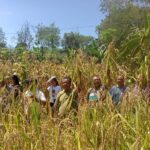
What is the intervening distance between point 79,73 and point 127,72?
74 cm

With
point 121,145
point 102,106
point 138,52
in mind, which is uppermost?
point 138,52

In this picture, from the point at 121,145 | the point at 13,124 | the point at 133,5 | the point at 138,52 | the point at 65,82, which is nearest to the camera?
the point at 121,145

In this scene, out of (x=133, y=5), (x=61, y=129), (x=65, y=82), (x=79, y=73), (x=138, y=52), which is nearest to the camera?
(x=61, y=129)

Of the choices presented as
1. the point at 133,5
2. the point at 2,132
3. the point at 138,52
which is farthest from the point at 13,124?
the point at 133,5

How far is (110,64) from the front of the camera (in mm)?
4949

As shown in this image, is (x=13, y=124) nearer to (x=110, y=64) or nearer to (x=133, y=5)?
(x=110, y=64)

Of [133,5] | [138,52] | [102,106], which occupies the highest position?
[133,5]

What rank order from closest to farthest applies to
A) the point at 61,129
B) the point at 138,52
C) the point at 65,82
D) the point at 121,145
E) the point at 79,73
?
1. the point at 121,145
2. the point at 61,129
3. the point at 138,52
4. the point at 65,82
5. the point at 79,73

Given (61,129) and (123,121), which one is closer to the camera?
(123,121)

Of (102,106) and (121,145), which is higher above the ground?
(102,106)

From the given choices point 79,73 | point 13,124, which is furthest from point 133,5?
point 13,124

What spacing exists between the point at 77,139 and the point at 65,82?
2.63 m

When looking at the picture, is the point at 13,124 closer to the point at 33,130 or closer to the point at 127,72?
the point at 33,130

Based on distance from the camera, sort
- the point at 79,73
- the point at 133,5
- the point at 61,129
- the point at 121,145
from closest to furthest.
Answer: the point at 121,145 < the point at 61,129 < the point at 79,73 < the point at 133,5
